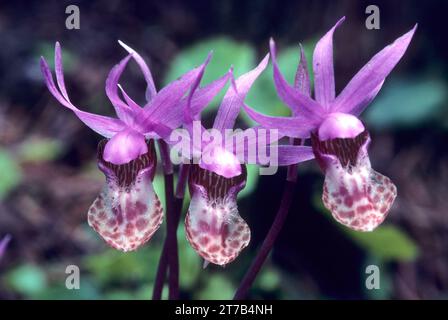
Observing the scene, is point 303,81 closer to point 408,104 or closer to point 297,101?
point 297,101

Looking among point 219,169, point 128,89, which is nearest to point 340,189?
point 219,169

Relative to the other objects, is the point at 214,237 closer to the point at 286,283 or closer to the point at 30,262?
the point at 286,283

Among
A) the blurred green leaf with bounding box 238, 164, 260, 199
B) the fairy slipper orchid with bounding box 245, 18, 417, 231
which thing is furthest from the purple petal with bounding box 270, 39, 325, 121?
the blurred green leaf with bounding box 238, 164, 260, 199

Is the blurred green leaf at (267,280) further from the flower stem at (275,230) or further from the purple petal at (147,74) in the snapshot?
the purple petal at (147,74)

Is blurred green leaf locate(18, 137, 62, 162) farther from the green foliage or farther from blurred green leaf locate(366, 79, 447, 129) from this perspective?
blurred green leaf locate(366, 79, 447, 129)

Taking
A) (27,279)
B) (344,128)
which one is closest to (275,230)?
(344,128)

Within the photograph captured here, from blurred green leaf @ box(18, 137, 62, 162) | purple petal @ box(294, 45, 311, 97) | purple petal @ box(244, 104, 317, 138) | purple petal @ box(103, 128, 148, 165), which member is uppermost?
blurred green leaf @ box(18, 137, 62, 162)
